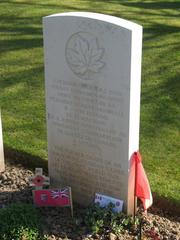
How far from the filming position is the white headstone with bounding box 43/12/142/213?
13.2 ft

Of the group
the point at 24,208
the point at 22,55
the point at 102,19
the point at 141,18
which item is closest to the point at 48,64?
the point at 102,19

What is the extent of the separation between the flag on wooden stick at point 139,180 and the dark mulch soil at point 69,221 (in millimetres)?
220

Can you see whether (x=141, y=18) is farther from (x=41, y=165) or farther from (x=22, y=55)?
(x=41, y=165)

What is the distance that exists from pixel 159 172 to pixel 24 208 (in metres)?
1.76

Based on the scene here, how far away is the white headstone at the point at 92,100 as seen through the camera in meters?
4.04

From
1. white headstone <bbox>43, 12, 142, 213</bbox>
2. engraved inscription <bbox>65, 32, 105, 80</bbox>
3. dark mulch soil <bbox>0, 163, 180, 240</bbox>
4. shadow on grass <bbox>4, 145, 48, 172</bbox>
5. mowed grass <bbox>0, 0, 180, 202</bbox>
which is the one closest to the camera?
white headstone <bbox>43, 12, 142, 213</bbox>

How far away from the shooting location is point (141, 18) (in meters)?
11.3

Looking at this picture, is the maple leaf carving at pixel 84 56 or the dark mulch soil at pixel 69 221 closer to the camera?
the maple leaf carving at pixel 84 56

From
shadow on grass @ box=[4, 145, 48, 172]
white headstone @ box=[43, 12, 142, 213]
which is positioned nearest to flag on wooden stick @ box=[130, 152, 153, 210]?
white headstone @ box=[43, 12, 142, 213]

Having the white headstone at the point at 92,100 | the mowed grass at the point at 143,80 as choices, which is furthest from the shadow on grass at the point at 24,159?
the white headstone at the point at 92,100

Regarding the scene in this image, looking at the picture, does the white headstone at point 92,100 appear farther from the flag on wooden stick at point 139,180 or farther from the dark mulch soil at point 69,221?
the dark mulch soil at point 69,221

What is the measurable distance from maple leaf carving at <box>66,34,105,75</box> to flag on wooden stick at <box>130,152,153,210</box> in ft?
2.67

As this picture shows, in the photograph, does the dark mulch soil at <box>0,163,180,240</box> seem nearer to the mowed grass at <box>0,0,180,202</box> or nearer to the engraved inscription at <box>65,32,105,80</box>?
the mowed grass at <box>0,0,180,202</box>

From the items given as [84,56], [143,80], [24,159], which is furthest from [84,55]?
[143,80]
